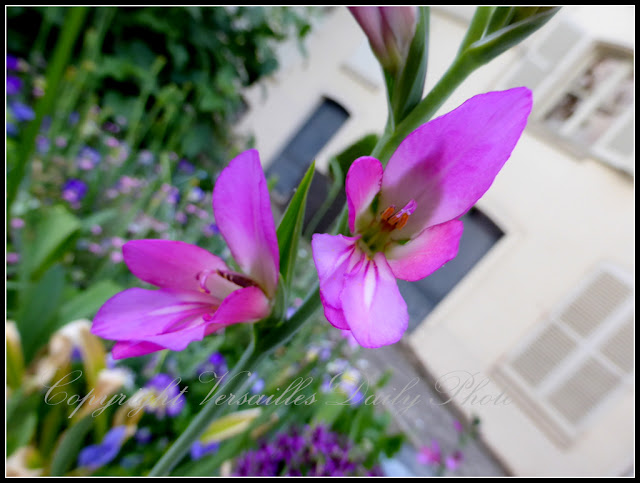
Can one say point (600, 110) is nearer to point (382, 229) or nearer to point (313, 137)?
point (313, 137)

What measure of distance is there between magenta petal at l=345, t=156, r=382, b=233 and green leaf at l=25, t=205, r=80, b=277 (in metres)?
0.56

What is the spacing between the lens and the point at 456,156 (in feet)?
0.47

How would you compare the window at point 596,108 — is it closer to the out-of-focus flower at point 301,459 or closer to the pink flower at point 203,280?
the out-of-focus flower at point 301,459

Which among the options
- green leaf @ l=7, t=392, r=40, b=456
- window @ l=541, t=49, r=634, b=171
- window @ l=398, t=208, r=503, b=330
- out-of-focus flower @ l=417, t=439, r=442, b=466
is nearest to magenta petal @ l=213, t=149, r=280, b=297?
green leaf @ l=7, t=392, r=40, b=456

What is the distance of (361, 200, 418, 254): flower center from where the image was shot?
177 millimetres

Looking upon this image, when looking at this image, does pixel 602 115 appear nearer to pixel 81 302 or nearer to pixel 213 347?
pixel 213 347

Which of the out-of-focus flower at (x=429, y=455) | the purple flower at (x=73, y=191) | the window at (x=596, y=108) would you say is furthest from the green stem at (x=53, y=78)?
the window at (x=596, y=108)

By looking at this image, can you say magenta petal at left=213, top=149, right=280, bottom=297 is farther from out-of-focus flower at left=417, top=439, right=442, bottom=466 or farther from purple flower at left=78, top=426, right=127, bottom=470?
out-of-focus flower at left=417, top=439, right=442, bottom=466

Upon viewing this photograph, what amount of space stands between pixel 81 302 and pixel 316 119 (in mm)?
1005

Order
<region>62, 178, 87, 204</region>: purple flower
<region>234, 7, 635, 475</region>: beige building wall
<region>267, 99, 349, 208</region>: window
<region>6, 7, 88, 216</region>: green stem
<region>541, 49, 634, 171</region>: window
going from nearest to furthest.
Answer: <region>6, 7, 88, 216</region>: green stem < <region>62, 178, 87, 204</region>: purple flower < <region>267, 99, 349, 208</region>: window < <region>234, 7, 635, 475</region>: beige building wall < <region>541, 49, 634, 171</region>: window

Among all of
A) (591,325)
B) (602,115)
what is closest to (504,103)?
(602,115)

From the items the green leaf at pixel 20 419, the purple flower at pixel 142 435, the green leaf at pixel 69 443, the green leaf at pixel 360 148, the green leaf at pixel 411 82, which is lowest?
the purple flower at pixel 142 435

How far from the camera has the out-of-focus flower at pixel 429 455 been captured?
0.79 m

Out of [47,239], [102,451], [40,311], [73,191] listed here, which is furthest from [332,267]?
[73,191]
